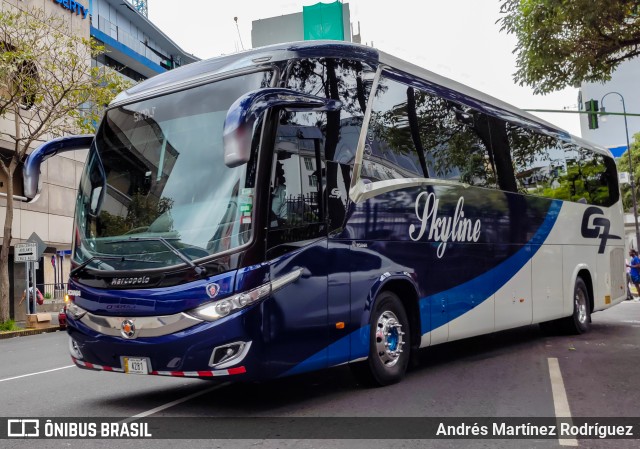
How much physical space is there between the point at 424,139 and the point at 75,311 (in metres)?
4.70

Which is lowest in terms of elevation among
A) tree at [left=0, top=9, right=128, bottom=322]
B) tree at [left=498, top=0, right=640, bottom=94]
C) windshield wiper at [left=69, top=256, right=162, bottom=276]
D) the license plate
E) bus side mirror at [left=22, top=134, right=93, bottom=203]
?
the license plate

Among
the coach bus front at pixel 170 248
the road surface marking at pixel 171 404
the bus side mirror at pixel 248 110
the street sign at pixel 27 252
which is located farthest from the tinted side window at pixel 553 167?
the street sign at pixel 27 252

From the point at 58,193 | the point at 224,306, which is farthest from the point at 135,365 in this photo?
the point at 58,193

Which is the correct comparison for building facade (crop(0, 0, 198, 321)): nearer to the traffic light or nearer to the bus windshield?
the traffic light

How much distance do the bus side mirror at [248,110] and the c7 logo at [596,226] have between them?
8.68 metres

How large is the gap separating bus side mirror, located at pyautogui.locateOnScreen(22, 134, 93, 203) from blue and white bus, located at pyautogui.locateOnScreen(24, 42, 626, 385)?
0.04m

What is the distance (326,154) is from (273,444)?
3022 mm

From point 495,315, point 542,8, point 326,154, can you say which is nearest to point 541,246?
point 495,315

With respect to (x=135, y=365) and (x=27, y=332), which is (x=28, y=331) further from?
(x=135, y=365)

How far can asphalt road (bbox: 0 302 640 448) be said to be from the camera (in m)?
5.66

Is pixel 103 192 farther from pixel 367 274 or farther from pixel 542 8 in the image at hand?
pixel 542 8

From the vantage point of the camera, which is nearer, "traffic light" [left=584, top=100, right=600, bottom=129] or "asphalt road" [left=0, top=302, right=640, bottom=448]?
"asphalt road" [left=0, top=302, right=640, bottom=448]

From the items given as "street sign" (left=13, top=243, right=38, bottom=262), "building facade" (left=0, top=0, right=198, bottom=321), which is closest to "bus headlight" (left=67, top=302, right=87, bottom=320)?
"street sign" (left=13, top=243, right=38, bottom=262)

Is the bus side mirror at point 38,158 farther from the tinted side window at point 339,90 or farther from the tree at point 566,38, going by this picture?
the tree at point 566,38
